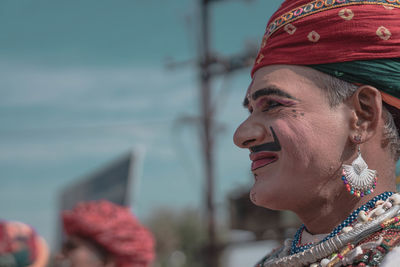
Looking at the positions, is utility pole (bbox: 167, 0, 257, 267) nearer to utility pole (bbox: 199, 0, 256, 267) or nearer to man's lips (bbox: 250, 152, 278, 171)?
utility pole (bbox: 199, 0, 256, 267)

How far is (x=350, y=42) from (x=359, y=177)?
0.44 m

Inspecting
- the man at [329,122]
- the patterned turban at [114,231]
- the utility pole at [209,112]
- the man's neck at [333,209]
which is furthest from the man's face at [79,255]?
the utility pole at [209,112]

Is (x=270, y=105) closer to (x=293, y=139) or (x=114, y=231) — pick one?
(x=293, y=139)

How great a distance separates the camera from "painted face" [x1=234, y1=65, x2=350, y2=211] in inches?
79.3

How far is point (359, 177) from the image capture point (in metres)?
2.02

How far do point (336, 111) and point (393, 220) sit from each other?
40cm

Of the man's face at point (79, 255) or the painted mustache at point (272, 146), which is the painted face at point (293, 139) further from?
the man's face at point (79, 255)

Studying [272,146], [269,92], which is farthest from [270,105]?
[272,146]

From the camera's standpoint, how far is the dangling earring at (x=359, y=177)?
2.00 meters

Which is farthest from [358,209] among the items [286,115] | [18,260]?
[18,260]

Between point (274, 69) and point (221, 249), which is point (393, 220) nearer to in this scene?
point (274, 69)

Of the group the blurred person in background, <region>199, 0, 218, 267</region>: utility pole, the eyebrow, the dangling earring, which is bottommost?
the dangling earring

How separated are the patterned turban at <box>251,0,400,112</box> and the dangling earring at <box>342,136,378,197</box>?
0.22m

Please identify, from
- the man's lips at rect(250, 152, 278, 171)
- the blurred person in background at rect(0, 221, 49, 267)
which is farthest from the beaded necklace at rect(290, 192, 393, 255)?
the blurred person in background at rect(0, 221, 49, 267)
